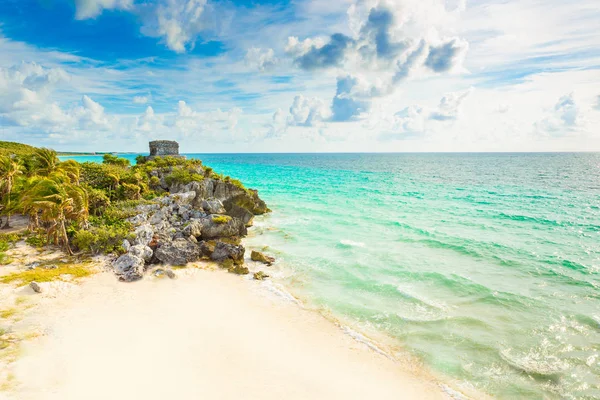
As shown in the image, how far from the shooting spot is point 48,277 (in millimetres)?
16344

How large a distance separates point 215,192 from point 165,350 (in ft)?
84.3

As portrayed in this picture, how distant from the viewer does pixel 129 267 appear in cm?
1834

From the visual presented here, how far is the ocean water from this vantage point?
1279 centimetres

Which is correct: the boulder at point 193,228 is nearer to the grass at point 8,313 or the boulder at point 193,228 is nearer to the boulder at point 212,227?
the boulder at point 212,227

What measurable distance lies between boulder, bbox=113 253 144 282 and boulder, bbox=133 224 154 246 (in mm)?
2145

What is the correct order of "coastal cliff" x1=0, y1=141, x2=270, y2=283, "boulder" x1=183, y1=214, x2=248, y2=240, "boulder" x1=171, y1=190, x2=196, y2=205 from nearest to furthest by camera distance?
"coastal cliff" x1=0, y1=141, x2=270, y2=283
"boulder" x1=183, y1=214, x2=248, y2=240
"boulder" x1=171, y1=190, x2=196, y2=205

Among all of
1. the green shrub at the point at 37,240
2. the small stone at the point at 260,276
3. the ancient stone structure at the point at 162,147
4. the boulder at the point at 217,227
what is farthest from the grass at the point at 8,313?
the ancient stone structure at the point at 162,147

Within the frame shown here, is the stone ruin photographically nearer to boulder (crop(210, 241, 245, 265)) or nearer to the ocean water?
the ocean water

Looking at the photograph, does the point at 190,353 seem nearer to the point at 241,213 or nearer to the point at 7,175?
the point at 241,213

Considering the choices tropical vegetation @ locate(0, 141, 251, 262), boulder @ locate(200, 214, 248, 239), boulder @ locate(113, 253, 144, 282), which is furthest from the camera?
boulder @ locate(200, 214, 248, 239)

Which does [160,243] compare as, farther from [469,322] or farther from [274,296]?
[469,322]

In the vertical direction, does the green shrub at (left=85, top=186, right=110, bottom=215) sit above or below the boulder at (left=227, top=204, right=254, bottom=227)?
above

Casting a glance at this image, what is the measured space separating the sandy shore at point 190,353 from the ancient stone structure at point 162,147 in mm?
41742

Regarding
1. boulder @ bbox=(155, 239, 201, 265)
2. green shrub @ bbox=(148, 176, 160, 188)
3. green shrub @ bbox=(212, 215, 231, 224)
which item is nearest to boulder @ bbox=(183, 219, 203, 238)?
green shrub @ bbox=(212, 215, 231, 224)
